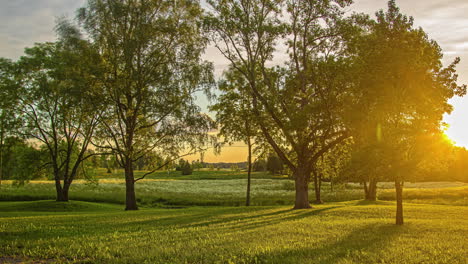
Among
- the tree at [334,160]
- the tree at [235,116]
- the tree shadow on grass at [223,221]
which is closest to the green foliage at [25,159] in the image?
the tree at [235,116]

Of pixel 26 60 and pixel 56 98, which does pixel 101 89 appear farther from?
pixel 26 60

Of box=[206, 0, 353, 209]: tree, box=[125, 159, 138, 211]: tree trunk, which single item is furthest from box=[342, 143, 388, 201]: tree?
box=[125, 159, 138, 211]: tree trunk

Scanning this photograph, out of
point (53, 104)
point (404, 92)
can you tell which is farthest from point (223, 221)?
point (53, 104)

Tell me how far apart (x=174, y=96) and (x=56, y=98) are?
48.3 ft

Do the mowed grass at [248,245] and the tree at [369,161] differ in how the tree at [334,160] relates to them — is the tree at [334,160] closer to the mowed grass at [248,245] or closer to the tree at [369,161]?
the tree at [369,161]

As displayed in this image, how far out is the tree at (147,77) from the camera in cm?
3048

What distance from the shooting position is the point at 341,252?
32.1 feet

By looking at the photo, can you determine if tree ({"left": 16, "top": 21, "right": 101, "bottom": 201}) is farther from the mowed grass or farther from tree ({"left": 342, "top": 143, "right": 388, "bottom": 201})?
tree ({"left": 342, "top": 143, "right": 388, "bottom": 201})

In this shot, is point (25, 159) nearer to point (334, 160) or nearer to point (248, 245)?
point (334, 160)

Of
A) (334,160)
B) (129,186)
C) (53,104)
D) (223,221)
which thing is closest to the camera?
(223,221)

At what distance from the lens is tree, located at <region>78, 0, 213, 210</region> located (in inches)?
1200

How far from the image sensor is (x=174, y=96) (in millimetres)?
31188

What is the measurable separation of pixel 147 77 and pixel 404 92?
71.4ft

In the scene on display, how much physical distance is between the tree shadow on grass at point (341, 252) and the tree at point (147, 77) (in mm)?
20905
